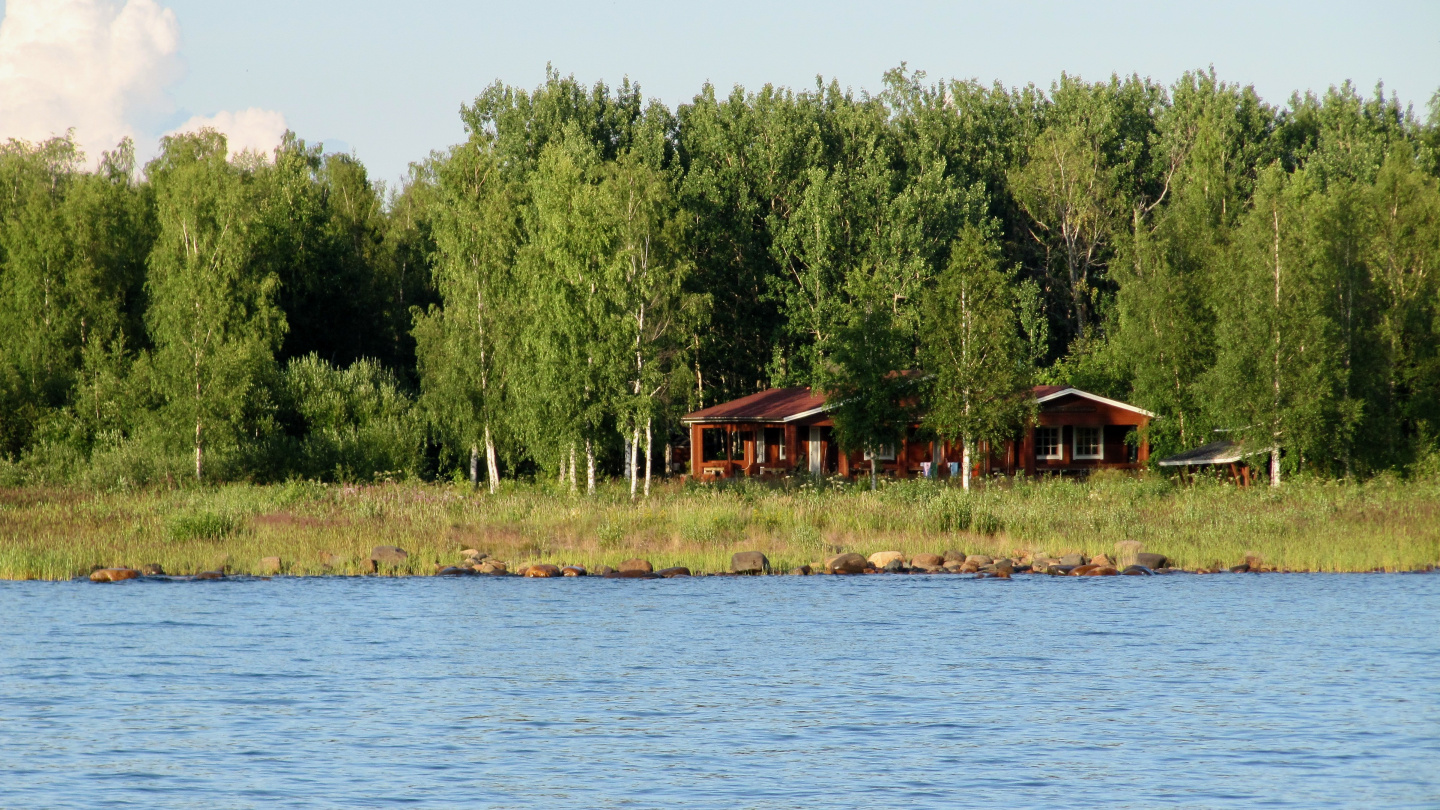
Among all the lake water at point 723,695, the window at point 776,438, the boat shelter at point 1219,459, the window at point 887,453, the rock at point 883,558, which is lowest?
the lake water at point 723,695

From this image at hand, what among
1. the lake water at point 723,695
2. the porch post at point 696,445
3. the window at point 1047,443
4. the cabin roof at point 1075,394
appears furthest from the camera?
the porch post at point 696,445

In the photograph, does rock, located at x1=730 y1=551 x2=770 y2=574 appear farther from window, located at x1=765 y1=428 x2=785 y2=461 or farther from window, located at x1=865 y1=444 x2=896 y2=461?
window, located at x1=765 y1=428 x2=785 y2=461

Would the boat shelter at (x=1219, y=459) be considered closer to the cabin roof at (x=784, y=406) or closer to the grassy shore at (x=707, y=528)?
the cabin roof at (x=784, y=406)

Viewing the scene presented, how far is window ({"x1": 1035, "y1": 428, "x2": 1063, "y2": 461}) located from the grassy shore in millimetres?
13364

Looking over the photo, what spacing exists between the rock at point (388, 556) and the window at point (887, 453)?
19.6 meters

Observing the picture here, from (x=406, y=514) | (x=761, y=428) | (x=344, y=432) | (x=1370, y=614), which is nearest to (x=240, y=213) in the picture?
(x=344, y=432)

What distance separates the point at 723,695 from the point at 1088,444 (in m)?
36.6

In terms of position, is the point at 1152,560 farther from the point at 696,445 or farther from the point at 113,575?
the point at 696,445

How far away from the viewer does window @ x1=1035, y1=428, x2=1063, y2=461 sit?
167 feet

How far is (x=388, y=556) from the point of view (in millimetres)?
29328

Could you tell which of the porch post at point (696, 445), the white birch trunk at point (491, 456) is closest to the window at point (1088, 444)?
the porch post at point (696, 445)

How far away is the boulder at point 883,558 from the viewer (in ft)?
95.5

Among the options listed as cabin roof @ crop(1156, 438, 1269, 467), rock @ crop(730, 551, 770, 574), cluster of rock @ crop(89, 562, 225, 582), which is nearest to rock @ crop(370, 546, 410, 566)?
cluster of rock @ crop(89, 562, 225, 582)

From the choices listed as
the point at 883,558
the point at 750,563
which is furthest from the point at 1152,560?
the point at 750,563
